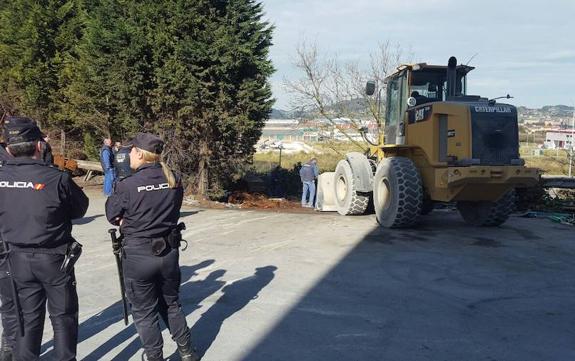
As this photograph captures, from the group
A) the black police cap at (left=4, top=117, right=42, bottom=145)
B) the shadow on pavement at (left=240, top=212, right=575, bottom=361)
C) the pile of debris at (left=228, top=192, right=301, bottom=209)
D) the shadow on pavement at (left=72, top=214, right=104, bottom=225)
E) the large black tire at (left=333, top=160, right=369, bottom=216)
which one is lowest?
the shadow on pavement at (left=240, top=212, right=575, bottom=361)

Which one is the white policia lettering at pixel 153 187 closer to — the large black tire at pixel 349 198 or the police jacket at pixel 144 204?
the police jacket at pixel 144 204

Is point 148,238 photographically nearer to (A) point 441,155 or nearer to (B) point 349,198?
(A) point 441,155

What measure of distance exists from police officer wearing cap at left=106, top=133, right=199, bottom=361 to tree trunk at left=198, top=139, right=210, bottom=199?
10318 mm

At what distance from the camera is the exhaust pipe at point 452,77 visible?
379 inches

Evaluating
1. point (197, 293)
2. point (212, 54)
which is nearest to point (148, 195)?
point (197, 293)

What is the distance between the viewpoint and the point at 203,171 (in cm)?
1470

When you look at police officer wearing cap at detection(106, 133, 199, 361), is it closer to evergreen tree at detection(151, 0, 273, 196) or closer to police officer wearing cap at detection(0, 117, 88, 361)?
police officer wearing cap at detection(0, 117, 88, 361)

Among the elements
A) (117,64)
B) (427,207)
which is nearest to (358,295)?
(427,207)

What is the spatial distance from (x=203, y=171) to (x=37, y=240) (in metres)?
11.1

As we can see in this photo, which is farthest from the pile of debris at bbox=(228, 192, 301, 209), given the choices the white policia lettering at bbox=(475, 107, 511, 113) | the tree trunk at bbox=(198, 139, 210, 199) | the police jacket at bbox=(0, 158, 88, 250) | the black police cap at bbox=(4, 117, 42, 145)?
the police jacket at bbox=(0, 158, 88, 250)

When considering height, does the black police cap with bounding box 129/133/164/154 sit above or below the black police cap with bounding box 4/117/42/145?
below

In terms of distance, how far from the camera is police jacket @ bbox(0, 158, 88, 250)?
3.63 metres

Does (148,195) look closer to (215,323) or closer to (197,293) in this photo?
(215,323)

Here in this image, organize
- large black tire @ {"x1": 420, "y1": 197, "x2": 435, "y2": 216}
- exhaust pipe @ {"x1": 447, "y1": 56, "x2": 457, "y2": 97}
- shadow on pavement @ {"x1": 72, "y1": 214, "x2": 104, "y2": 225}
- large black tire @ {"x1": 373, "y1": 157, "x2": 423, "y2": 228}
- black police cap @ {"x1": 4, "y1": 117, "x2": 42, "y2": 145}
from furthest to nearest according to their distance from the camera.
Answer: large black tire @ {"x1": 420, "y1": 197, "x2": 435, "y2": 216} < shadow on pavement @ {"x1": 72, "y1": 214, "x2": 104, "y2": 225} < exhaust pipe @ {"x1": 447, "y1": 56, "x2": 457, "y2": 97} < large black tire @ {"x1": 373, "y1": 157, "x2": 423, "y2": 228} < black police cap @ {"x1": 4, "y1": 117, "x2": 42, "y2": 145}
